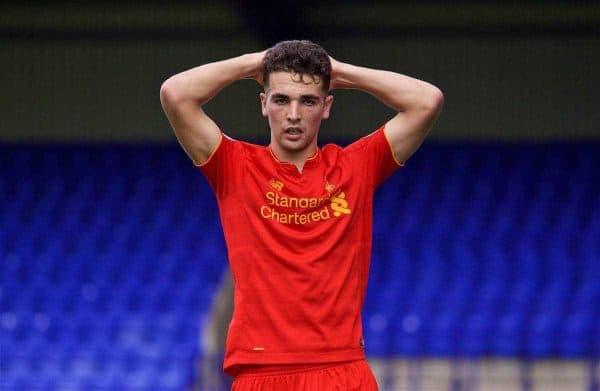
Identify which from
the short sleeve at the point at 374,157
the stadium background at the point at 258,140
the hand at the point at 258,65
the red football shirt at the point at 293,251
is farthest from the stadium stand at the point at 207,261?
the hand at the point at 258,65

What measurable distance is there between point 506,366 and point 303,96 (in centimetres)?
494

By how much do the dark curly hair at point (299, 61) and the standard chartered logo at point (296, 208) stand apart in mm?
334

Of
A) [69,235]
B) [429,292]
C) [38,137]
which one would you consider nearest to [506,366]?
[429,292]

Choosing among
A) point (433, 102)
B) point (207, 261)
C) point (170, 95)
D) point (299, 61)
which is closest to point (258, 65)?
point (299, 61)

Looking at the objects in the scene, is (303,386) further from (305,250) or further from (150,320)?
(150,320)

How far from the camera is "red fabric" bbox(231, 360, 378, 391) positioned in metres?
3.20

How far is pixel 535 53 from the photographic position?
10781mm

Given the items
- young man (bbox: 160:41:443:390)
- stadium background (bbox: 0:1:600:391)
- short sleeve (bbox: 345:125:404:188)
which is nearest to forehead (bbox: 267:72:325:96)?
young man (bbox: 160:41:443:390)

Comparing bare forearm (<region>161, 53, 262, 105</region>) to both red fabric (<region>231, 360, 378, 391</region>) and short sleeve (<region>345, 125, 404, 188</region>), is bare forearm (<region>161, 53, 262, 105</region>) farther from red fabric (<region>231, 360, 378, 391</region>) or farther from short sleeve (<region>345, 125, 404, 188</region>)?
red fabric (<region>231, 360, 378, 391</region>)

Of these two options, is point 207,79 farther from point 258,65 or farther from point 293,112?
point 293,112

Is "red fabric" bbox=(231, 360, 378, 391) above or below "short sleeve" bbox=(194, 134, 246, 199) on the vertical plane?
below

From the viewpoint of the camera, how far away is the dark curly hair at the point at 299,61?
3.28m

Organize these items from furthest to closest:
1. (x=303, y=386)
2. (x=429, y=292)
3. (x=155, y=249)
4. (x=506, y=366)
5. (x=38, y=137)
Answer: (x=38, y=137) < (x=155, y=249) < (x=429, y=292) < (x=506, y=366) < (x=303, y=386)

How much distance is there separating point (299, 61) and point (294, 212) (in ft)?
1.44
